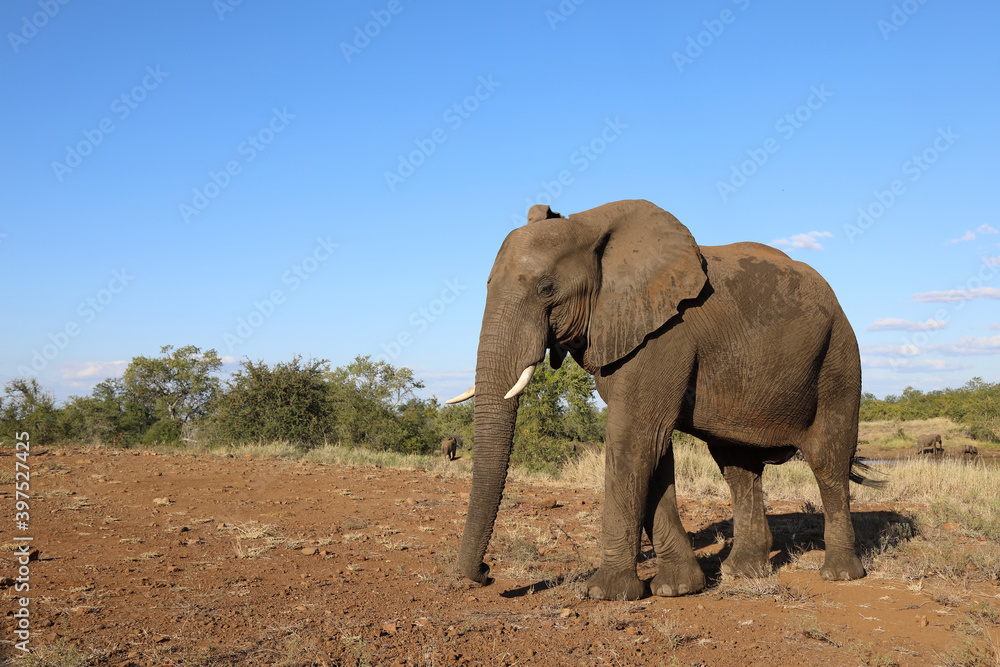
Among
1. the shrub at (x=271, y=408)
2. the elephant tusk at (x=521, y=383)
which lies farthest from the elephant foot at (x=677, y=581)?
the shrub at (x=271, y=408)

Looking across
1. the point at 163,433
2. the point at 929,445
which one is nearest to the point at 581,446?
the point at 929,445

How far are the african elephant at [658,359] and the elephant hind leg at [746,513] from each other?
0.56 metres

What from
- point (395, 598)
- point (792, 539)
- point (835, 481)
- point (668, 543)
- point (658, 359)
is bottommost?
point (395, 598)

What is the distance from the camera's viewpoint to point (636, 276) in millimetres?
6020

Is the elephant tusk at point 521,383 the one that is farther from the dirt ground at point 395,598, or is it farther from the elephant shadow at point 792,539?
the elephant shadow at point 792,539

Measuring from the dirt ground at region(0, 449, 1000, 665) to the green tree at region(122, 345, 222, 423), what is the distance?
3541 cm

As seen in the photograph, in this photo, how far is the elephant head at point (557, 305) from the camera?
18.8 ft

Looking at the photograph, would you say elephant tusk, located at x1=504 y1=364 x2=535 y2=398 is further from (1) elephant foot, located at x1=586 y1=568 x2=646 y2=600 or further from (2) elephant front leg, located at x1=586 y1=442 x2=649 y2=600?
(1) elephant foot, located at x1=586 y1=568 x2=646 y2=600

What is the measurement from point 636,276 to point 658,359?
0.75 meters

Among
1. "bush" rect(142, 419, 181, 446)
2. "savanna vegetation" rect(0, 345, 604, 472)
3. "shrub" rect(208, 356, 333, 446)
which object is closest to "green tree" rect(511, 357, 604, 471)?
"savanna vegetation" rect(0, 345, 604, 472)

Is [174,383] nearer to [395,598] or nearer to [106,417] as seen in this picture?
[106,417]

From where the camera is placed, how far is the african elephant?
5785mm

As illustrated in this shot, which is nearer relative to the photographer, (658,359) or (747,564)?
(658,359)

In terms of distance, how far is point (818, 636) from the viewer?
5.11 m
